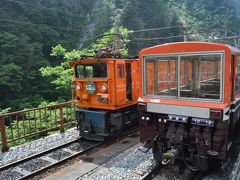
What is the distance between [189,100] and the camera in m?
5.23

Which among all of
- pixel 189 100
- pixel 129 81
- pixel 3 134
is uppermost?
pixel 129 81

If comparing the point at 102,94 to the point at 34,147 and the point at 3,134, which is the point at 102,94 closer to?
the point at 34,147

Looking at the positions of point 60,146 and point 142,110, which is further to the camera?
point 60,146

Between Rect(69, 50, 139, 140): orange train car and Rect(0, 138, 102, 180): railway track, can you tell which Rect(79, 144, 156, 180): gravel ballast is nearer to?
Rect(0, 138, 102, 180): railway track

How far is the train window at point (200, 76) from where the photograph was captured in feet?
16.1

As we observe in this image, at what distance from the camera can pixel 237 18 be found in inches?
1834

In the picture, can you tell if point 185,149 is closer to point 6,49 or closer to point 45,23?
point 6,49

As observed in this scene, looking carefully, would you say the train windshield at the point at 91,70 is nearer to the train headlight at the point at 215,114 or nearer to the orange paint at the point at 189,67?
the orange paint at the point at 189,67

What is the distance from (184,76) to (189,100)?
0.54m

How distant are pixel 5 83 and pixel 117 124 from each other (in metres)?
13.2

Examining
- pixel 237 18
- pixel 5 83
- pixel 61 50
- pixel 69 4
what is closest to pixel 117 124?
pixel 61 50

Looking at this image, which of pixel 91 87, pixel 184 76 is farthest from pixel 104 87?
pixel 184 76

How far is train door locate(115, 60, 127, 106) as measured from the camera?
7758 mm

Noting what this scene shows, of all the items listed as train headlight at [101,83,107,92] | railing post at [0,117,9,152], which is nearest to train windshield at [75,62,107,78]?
train headlight at [101,83,107,92]
